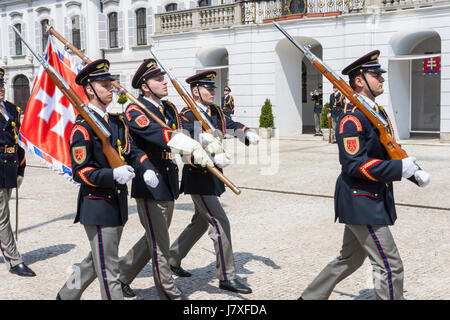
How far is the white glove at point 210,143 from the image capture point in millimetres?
4898

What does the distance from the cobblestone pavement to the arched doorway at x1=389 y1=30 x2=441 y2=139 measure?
741 cm

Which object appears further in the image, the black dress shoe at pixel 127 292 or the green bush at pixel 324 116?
the green bush at pixel 324 116

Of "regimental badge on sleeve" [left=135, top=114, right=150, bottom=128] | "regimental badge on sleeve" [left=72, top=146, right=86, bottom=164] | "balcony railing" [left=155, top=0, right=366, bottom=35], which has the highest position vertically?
"balcony railing" [left=155, top=0, right=366, bottom=35]

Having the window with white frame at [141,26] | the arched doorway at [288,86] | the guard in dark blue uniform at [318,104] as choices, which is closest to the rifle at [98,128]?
the guard in dark blue uniform at [318,104]

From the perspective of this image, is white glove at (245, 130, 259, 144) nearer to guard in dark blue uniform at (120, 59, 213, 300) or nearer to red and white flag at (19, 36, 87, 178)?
guard in dark blue uniform at (120, 59, 213, 300)

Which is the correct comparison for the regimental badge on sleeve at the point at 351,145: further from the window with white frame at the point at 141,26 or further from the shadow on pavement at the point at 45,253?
the window with white frame at the point at 141,26

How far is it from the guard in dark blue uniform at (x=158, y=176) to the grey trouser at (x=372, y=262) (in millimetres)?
1184

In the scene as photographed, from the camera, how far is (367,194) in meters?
4.02

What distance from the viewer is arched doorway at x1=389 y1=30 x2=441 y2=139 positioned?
60.2ft

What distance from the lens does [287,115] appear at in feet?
71.2

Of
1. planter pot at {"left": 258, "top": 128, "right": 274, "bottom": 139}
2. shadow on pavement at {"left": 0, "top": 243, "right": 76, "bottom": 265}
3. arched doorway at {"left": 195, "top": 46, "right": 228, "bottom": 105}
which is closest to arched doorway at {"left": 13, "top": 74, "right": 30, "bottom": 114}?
arched doorway at {"left": 195, "top": 46, "right": 228, "bottom": 105}

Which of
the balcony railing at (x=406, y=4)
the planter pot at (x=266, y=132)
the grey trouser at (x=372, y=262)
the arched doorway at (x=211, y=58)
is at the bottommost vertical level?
the planter pot at (x=266, y=132)
